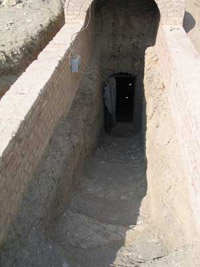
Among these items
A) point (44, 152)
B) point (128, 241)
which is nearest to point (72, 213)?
point (128, 241)

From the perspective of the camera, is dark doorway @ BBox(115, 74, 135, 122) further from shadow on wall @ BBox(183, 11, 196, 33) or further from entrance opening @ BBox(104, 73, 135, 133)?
shadow on wall @ BBox(183, 11, 196, 33)

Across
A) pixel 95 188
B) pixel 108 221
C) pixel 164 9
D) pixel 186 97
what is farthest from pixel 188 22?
pixel 108 221

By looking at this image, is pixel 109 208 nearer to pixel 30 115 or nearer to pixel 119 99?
pixel 30 115

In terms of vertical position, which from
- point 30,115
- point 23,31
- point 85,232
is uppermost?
point 30,115

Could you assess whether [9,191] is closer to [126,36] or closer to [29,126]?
[29,126]

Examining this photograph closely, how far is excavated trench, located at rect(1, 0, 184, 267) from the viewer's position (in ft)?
13.4

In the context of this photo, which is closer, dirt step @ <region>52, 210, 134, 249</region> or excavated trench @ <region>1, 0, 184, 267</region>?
excavated trench @ <region>1, 0, 184, 267</region>

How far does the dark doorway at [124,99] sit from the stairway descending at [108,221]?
20.8 ft

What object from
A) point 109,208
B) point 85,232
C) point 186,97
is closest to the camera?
point 186,97

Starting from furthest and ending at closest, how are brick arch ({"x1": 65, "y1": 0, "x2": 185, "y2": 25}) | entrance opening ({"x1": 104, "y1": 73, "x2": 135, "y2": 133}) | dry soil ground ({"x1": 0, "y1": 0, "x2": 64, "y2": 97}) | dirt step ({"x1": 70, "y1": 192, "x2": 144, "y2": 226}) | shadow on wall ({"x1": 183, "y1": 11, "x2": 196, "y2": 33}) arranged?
entrance opening ({"x1": 104, "y1": 73, "x2": 135, "y2": 133}) → shadow on wall ({"x1": 183, "y1": 11, "x2": 196, "y2": 33}) → brick arch ({"x1": 65, "y1": 0, "x2": 185, "y2": 25}) → dry soil ground ({"x1": 0, "y1": 0, "x2": 64, "y2": 97}) → dirt step ({"x1": 70, "y1": 192, "x2": 144, "y2": 226})

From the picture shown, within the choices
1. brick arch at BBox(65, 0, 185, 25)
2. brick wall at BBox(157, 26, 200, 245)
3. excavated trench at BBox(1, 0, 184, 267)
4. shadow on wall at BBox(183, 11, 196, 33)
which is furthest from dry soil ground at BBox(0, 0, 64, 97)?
shadow on wall at BBox(183, 11, 196, 33)

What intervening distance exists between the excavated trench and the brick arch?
1.39 m

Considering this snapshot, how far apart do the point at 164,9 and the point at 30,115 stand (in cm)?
504

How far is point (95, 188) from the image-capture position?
6625mm
